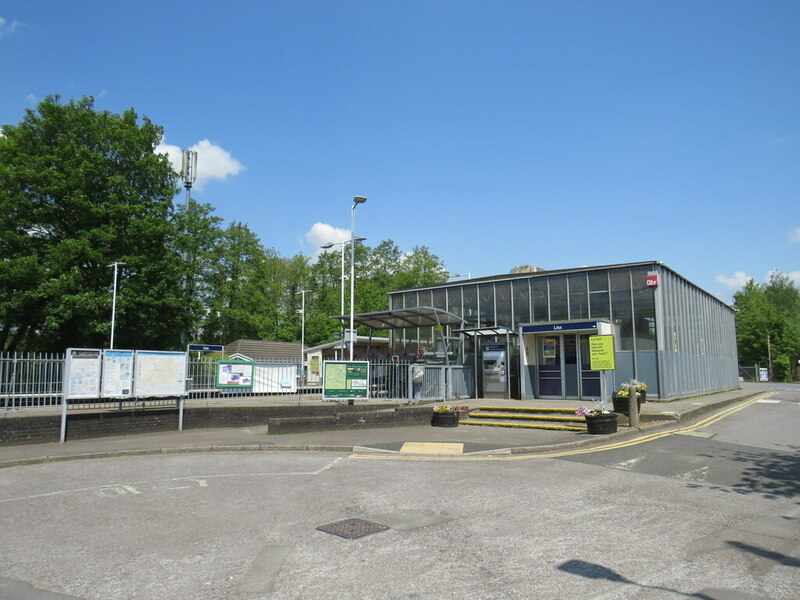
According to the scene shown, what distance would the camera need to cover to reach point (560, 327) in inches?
862

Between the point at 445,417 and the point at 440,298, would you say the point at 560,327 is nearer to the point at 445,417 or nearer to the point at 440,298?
the point at 445,417

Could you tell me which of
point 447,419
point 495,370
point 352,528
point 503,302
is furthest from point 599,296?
point 352,528

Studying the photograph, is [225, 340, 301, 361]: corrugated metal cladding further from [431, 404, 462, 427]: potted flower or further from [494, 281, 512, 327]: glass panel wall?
[431, 404, 462, 427]: potted flower

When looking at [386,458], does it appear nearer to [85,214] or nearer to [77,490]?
[77,490]

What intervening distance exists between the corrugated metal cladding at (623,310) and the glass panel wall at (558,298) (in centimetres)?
5

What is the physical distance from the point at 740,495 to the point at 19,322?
38775 mm

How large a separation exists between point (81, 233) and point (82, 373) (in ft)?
78.1

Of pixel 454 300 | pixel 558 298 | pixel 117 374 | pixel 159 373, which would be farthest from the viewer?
pixel 454 300

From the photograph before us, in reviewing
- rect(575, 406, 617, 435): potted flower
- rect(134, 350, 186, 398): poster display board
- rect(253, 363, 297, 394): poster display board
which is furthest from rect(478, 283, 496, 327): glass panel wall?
rect(134, 350, 186, 398): poster display board

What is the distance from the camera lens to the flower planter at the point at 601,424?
14.2 m

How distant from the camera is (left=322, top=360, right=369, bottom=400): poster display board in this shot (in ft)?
61.5

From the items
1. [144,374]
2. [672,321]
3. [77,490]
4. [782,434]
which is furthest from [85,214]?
[782,434]

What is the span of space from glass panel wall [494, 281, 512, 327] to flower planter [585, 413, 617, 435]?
13.5 m

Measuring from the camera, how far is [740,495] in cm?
822
